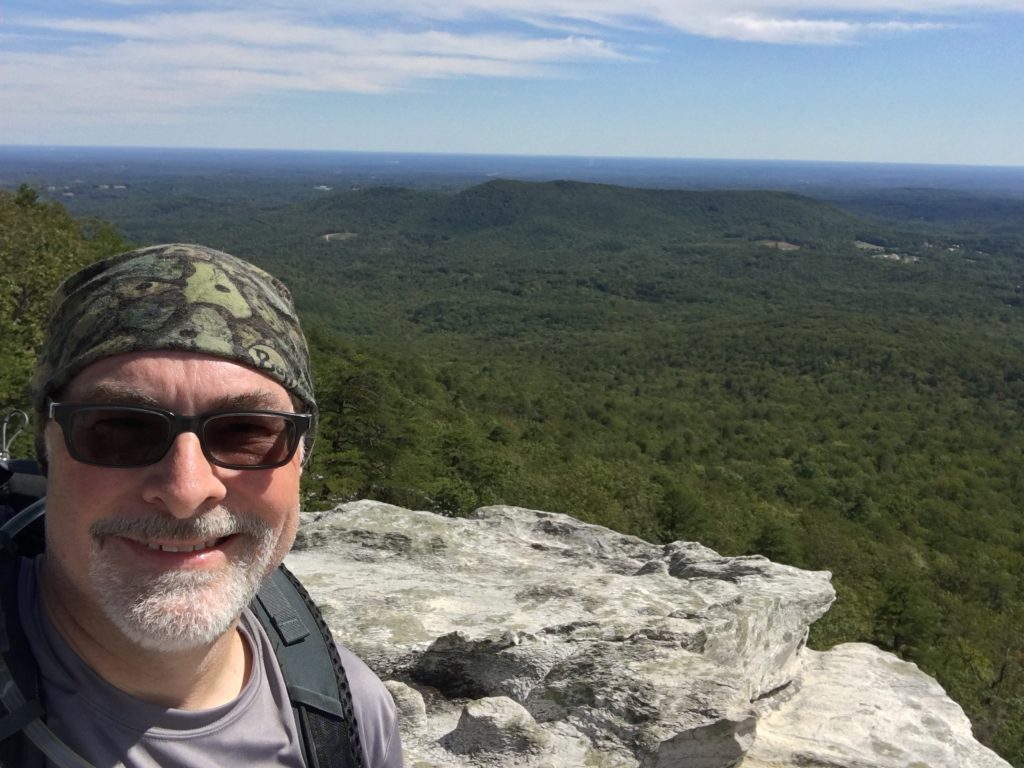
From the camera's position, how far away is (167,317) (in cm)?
227

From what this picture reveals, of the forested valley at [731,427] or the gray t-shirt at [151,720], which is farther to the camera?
the forested valley at [731,427]

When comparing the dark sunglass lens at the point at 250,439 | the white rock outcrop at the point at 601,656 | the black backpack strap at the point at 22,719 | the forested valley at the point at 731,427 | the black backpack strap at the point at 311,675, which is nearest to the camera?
the black backpack strap at the point at 22,719

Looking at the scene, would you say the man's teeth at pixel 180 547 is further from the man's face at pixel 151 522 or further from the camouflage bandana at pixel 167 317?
the camouflage bandana at pixel 167 317

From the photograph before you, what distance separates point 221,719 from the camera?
2400 millimetres

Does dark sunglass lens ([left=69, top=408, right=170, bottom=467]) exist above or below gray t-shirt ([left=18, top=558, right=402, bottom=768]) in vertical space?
above

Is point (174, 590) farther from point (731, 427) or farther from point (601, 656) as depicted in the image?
point (731, 427)

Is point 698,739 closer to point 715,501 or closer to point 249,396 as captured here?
point 249,396

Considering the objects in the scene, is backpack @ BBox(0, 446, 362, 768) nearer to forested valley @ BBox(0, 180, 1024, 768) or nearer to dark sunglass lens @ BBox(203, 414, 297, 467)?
dark sunglass lens @ BBox(203, 414, 297, 467)

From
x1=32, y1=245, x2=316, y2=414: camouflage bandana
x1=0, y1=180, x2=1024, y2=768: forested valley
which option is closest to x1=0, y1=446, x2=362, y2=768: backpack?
x1=32, y1=245, x2=316, y2=414: camouflage bandana

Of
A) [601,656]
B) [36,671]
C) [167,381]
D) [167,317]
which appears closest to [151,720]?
[36,671]

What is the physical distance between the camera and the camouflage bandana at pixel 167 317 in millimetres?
2230

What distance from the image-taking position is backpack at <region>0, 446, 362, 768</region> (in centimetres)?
194

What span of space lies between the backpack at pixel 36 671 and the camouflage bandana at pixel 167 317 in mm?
459

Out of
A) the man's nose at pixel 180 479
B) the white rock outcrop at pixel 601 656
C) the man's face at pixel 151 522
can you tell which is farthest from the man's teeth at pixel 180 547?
the white rock outcrop at pixel 601 656
